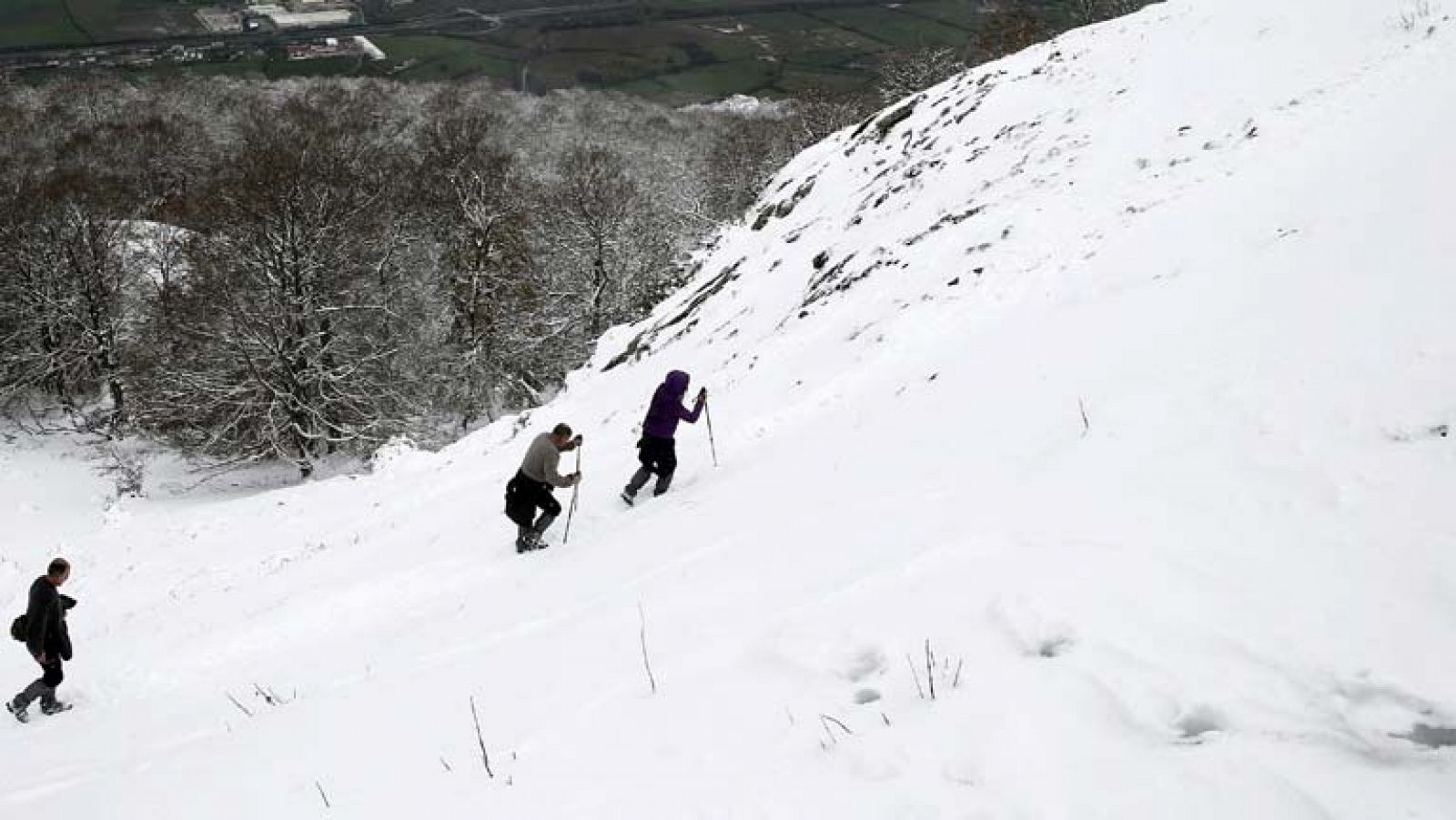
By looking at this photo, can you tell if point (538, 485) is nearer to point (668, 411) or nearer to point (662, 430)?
point (662, 430)

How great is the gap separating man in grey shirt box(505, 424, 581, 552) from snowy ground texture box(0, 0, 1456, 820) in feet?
1.33

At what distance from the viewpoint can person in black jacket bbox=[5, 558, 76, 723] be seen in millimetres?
9117

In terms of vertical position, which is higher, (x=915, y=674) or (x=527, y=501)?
(x=915, y=674)

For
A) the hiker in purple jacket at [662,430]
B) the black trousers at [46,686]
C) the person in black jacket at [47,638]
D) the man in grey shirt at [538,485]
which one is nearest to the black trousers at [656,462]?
the hiker in purple jacket at [662,430]

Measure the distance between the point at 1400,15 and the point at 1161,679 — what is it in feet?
53.2

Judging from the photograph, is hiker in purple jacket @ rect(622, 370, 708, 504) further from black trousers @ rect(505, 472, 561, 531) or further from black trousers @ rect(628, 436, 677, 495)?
black trousers @ rect(505, 472, 561, 531)

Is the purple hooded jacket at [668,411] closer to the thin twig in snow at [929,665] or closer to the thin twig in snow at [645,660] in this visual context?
the thin twig in snow at [645,660]

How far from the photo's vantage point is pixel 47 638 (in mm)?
9141

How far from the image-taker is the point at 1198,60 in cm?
1709

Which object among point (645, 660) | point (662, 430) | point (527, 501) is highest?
point (645, 660)

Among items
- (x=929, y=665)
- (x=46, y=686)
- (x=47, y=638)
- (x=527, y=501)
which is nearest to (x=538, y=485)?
(x=527, y=501)

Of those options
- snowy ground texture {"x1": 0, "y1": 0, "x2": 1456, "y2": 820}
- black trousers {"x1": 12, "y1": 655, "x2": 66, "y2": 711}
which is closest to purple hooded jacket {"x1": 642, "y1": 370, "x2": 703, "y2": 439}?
snowy ground texture {"x1": 0, "y1": 0, "x2": 1456, "y2": 820}

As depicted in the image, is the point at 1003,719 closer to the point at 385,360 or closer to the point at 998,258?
the point at 998,258

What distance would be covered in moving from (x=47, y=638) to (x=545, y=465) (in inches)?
A: 214
